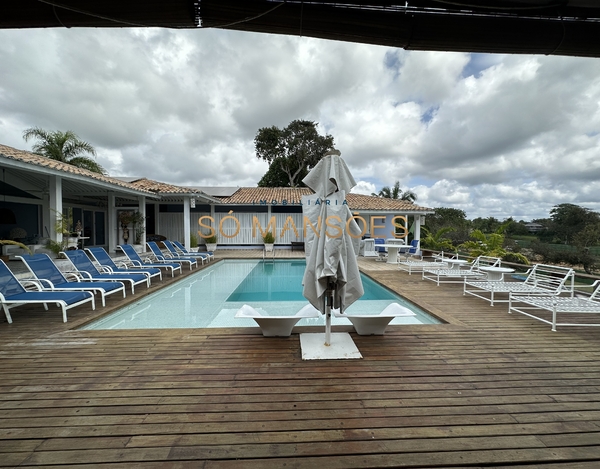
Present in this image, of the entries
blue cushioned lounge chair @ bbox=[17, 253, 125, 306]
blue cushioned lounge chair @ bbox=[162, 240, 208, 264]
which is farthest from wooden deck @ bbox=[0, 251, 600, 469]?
blue cushioned lounge chair @ bbox=[162, 240, 208, 264]

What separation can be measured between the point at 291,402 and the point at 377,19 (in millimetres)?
2955

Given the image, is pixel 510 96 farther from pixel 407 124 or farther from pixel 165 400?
pixel 165 400

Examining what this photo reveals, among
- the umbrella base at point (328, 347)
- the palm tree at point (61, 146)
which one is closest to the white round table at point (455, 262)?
the umbrella base at point (328, 347)

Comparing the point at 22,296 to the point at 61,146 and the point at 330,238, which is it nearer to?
the point at 330,238

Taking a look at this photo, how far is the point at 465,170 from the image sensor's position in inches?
1124

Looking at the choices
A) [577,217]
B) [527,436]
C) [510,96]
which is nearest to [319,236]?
[527,436]

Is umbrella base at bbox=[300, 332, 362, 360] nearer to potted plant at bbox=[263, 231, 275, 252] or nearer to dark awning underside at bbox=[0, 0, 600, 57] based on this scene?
dark awning underside at bbox=[0, 0, 600, 57]

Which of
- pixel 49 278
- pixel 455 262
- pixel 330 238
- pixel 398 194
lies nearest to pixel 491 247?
pixel 455 262

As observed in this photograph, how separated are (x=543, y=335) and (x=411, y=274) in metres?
5.31

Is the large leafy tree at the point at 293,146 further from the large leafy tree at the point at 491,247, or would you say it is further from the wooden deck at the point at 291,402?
the wooden deck at the point at 291,402

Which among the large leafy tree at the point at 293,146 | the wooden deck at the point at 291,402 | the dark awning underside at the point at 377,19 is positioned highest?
the large leafy tree at the point at 293,146

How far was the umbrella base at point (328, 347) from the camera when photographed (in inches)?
118

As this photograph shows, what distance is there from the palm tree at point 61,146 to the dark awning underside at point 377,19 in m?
20.5

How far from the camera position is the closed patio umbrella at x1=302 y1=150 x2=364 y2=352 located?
279cm
